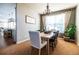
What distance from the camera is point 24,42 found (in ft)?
6.65

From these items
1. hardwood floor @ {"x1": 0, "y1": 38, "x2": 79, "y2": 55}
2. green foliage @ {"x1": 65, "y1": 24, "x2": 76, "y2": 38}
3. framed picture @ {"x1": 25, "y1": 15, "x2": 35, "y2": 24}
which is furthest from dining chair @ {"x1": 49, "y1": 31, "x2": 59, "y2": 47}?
framed picture @ {"x1": 25, "y1": 15, "x2": 35, "y2": 24}

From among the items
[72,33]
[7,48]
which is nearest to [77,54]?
[72,33]

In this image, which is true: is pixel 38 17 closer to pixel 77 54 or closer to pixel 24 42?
pixel 24 42

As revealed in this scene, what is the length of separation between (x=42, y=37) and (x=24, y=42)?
38 cm

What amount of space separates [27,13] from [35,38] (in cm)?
53

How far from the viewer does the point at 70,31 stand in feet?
6.53

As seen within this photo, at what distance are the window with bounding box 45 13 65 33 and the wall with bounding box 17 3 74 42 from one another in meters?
0.16

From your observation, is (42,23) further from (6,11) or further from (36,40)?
(6,11)

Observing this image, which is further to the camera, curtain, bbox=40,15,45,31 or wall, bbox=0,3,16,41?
curtain, bbox=40,15,45,31

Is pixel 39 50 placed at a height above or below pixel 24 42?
below

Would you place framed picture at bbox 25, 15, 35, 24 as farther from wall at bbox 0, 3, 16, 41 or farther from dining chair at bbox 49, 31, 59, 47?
dining chair at bbox 49, 31, 59, 47

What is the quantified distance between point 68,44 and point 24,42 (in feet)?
2.89

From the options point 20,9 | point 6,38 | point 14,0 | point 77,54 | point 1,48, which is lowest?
point 77,54

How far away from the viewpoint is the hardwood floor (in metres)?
1.98
